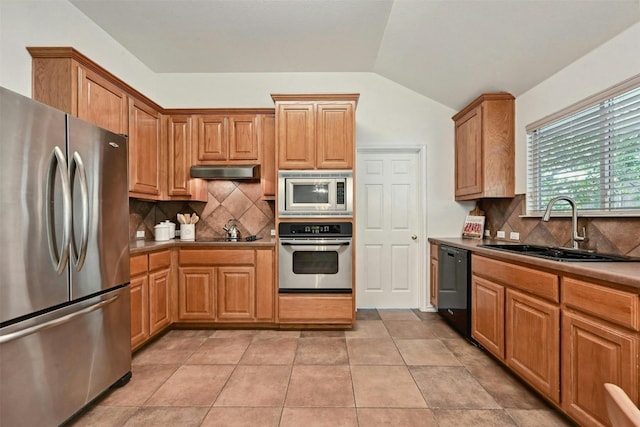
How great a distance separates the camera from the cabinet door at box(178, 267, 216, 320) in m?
3.10

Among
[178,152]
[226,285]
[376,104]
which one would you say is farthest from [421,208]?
[178,152]

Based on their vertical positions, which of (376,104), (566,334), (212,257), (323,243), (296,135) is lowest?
(566,334)

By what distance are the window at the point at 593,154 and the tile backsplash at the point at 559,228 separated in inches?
3.4

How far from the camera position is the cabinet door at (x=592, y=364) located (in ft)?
4.42

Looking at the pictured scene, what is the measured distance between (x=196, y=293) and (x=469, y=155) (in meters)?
3.30

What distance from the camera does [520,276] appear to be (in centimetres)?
204

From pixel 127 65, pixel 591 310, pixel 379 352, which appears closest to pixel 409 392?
pixel 379 352

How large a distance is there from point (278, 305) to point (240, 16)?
2.76 meters

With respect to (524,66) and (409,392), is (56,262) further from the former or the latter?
(524,66)

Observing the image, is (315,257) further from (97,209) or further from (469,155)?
(469,155)

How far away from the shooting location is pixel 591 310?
1.50m

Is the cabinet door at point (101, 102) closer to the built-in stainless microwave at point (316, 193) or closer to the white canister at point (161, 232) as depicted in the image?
the white canister at point (161, 232)

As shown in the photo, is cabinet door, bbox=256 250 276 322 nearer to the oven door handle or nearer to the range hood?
the oven door handle

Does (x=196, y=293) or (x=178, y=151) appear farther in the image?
(x=178, y=151)
